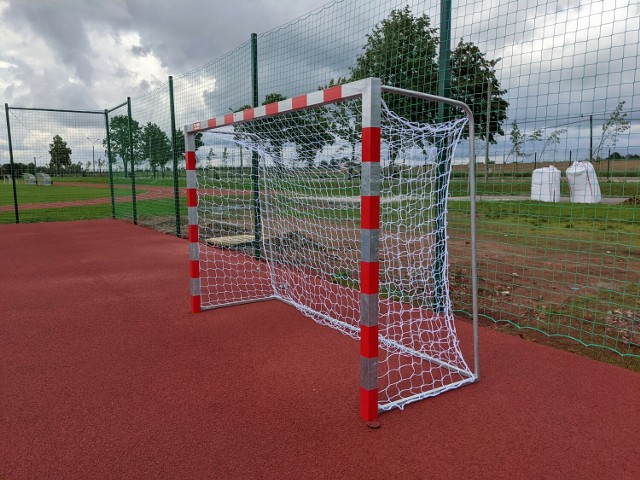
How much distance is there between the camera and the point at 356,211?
14.5 feet

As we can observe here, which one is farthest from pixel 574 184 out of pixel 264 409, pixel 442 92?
pixel 264 409

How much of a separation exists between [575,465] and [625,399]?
871 millimetres

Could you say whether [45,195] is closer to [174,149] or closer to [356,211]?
[174,149]

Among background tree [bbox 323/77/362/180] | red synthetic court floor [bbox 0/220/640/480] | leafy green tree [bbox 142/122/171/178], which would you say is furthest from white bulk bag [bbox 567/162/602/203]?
leafy green tree [bbox 142/122/171/178]

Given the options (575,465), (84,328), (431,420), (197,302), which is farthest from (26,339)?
(575,465)

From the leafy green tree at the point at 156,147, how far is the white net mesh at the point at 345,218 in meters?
3.26

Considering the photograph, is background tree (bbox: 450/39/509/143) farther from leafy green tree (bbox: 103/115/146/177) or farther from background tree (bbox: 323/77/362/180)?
leafy green tree (bbox: 103/115/146/177)

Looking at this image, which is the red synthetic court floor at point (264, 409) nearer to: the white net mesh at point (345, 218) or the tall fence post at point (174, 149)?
the white net mesh at point (345, 218)

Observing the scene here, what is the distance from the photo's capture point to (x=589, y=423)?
237cm

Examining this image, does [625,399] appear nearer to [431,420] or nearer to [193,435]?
[431,420]

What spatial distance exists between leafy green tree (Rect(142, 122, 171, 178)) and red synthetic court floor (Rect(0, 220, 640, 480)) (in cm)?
553

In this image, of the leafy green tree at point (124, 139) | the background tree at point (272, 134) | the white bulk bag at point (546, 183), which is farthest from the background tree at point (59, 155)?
the white bulk bag at point (546, 183)

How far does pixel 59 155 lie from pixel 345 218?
1336cm

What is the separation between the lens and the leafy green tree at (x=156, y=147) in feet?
30.2
